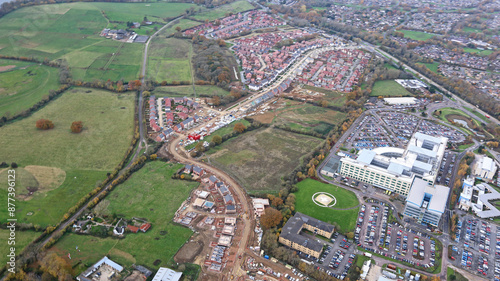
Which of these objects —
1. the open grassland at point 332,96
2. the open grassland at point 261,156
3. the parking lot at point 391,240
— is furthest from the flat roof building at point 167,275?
the open grassland at point 332,96

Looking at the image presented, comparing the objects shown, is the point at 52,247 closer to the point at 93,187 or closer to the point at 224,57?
the point at 93,187

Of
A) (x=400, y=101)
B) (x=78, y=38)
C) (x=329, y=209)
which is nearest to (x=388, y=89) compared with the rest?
(x=400, y=101)

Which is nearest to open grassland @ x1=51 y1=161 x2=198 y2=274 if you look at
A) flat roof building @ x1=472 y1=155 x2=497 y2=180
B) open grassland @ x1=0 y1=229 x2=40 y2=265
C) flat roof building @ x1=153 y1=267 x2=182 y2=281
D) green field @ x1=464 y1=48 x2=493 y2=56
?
flat roof building @ x1=153 y1=267 x2=182 y2=281

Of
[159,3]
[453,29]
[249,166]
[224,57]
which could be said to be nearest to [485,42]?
[453,29]

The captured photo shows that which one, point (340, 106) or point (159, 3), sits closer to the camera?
point (340, 106)

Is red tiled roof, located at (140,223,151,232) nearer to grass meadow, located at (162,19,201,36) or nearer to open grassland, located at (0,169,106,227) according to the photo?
open grassland, located at (0,169,106,227)

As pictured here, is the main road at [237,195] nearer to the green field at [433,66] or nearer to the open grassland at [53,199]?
the open grassland at [53,199]
